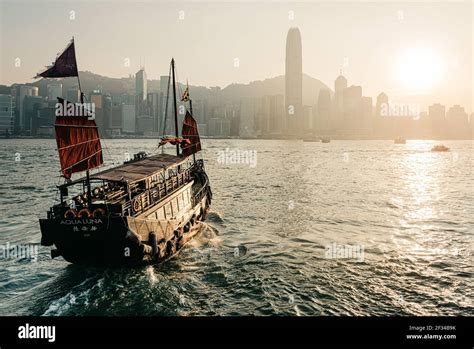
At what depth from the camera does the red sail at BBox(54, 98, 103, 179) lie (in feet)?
51.0

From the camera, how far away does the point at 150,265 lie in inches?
661

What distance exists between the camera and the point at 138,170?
65.0ft

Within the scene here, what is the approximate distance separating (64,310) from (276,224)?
17.3 metres

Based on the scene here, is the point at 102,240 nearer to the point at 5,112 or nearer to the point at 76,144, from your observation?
the point at 76,144

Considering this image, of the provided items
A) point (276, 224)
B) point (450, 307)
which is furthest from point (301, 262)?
point (276, 224)

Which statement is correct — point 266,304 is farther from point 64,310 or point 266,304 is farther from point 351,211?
point 351,211
